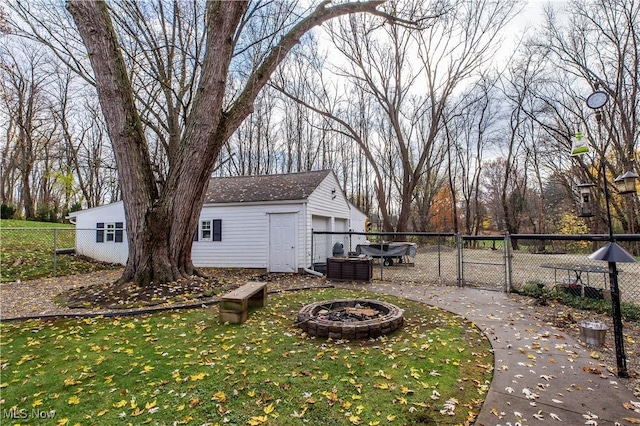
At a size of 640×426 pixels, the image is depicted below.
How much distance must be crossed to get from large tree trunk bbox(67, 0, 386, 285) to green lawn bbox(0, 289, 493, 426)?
2.56m

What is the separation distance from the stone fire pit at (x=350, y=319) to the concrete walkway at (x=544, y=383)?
4.85 ft

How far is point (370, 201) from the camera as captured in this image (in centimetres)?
3088

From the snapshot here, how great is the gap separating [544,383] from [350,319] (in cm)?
257

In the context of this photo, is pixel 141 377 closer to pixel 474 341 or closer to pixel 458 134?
pixel 474 341

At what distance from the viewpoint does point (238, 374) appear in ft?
11.2

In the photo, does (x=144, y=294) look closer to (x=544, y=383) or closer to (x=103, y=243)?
(x=544, y=383)

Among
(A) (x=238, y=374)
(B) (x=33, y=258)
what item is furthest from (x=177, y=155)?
(B) (x=33, y=258)

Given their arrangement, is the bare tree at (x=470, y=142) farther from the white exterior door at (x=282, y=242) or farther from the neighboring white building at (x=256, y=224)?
the white exterior door at (x=282, y=242)

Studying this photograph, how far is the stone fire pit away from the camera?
4.46 metres

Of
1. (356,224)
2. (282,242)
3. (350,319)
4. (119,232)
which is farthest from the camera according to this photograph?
(356,224)

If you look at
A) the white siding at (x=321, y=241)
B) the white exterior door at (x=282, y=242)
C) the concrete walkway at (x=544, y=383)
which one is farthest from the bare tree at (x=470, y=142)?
the concrete walkway at (x=544, y=383)

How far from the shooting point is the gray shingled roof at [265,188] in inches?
463

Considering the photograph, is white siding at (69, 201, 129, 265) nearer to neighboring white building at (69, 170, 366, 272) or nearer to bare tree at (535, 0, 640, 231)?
neighboring white building at (69, 170, 366, 272)

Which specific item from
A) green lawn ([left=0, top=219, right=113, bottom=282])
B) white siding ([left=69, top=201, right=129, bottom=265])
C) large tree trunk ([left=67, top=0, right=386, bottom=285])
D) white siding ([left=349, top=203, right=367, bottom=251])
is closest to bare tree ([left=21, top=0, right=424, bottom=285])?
large tree trunk ([left=67, top=0, right=386, bottom=285])
